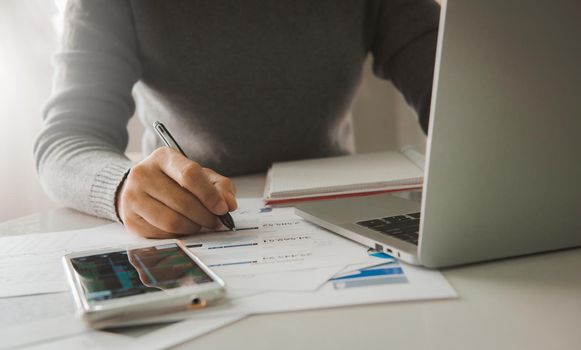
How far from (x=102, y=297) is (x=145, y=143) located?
2.88 ft

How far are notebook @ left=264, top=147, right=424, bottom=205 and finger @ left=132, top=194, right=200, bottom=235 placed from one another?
144 millimetres

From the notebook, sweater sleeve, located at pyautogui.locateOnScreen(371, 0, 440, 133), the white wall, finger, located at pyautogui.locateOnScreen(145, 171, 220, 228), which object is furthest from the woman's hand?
the white wall

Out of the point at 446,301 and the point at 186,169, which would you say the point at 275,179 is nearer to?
the point at 186,169

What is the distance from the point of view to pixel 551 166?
0.41 meters

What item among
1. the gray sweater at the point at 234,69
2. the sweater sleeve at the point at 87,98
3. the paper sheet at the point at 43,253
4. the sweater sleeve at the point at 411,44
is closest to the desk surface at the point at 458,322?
the paper sheet at the point at 43,253

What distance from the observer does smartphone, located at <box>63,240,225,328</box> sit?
366 mm

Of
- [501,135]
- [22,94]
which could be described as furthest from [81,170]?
[22,94]

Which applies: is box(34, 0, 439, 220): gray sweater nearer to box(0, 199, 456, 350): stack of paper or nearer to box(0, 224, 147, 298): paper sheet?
box(0, 224, 147, 298): paper sheet

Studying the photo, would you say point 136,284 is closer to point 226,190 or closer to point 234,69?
point 226,190

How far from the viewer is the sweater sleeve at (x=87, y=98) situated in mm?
795

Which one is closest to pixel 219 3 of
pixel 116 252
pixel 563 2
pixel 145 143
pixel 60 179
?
pixel 145 143

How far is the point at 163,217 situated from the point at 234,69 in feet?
1.87

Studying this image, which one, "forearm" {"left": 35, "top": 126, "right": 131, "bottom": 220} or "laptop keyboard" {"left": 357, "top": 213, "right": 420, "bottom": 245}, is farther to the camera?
"forearm" {"left": 35, "top": 126, "right": 131, "bottom": 220}

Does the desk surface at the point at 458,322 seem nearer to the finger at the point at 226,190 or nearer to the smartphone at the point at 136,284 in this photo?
the smartphone at the point at 136,284
